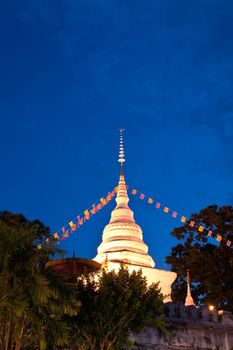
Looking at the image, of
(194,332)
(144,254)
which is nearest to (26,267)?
(194,332)

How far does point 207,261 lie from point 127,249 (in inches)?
257

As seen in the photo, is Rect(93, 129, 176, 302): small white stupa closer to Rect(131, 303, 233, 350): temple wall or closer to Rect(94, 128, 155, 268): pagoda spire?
Rect(94, 128, 155, 268): pagoda spire

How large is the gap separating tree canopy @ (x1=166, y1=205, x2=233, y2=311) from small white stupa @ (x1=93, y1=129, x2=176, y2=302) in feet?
7.46

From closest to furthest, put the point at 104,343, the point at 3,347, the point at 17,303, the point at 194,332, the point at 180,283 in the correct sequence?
the point at 17,303 < the point at 3,347 < the point at 104,343 < the point at 194,332 < the point at 180,283

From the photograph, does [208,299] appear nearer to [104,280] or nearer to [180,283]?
[180,283]

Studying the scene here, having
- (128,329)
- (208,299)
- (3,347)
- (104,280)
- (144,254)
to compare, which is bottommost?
(3,347)

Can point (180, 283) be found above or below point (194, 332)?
above

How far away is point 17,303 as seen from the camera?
1858 centimetres

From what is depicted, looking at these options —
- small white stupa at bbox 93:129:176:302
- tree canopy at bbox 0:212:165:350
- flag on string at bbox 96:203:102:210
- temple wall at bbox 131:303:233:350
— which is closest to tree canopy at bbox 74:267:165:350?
tree canopy at bbox 0:212:165:350

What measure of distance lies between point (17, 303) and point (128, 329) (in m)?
9.17

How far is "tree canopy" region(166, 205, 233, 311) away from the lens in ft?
153

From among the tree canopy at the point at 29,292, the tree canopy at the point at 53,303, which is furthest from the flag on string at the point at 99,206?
the tree canopy at the point at 29,292

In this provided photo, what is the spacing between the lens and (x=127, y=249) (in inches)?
1895

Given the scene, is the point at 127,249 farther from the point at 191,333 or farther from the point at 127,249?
the point at 191,333
